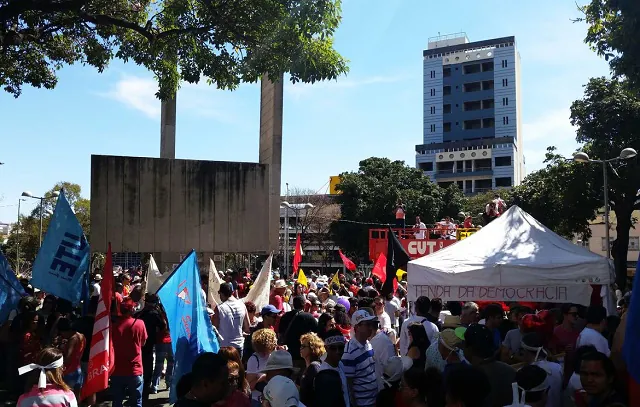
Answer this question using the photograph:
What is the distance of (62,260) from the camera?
827cm

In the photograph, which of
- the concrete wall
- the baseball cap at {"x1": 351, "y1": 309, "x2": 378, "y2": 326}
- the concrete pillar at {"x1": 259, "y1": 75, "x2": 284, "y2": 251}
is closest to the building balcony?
the concrete pillar at {"x1": 259, "y1": 75, "x2": 284, "y2": 251}

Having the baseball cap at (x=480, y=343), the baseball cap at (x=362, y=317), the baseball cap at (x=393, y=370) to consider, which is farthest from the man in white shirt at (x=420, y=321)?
the baseball cap at (x=480, y=343)

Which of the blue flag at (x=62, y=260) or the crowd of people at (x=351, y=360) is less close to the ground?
the blue flag at (x=62, y=260)

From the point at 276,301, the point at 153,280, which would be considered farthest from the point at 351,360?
the point at 153,280

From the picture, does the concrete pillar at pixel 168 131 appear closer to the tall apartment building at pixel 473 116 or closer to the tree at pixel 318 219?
the tree at pixel 318 219

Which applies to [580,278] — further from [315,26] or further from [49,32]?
[49,32]

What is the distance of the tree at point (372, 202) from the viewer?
45312mm

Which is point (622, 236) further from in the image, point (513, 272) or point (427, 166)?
point (427, 166)

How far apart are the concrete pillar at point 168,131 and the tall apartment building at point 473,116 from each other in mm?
59235

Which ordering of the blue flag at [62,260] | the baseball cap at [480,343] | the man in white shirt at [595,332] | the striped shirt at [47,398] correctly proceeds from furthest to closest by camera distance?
the blue flag at [62,260] → the man in white shirt at [595,332] → the baseball cap at [480,343] → the striped shirt at [47,398]

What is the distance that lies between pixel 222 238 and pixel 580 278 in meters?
13.4

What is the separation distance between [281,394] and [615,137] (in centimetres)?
2837

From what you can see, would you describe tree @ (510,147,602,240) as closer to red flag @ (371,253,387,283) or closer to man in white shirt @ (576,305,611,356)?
red flag @ (371,253,387,283)

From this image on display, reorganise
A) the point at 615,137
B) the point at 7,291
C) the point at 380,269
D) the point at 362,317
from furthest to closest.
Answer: the point at 615,137 → the point at 380,269 → the point at 7,291 → the point at 362,317
